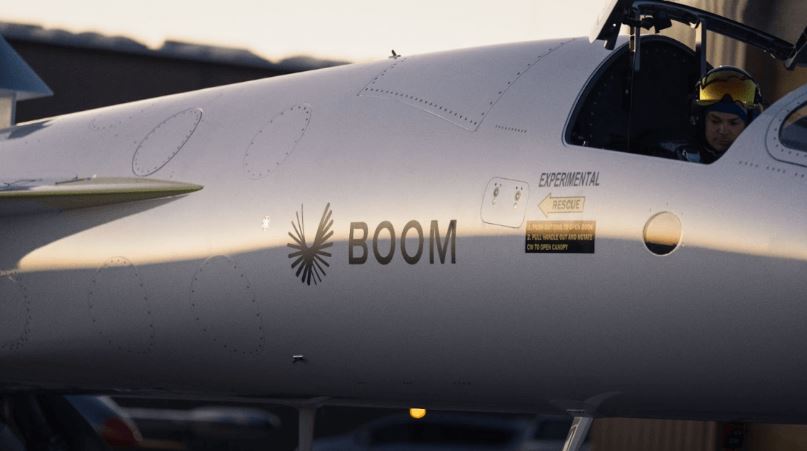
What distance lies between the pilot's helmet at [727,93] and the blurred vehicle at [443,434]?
30.3 ft

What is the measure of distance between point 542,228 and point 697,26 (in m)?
1.55

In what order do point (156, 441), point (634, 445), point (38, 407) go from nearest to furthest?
point (38, 407), point (634, 445), point (156, 441)

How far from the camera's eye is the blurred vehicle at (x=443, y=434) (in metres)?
15.4

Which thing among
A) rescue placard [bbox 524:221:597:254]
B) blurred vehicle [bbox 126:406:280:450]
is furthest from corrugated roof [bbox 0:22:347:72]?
rescue placard [bbox 524:221:597:254]

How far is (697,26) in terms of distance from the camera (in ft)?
22.4

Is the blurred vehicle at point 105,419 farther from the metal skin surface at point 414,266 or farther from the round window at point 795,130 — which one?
the round window at point 795,130

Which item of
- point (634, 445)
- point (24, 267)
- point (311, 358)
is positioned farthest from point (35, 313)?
point (634, 445)

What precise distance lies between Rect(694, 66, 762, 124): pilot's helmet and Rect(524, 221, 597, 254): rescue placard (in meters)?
1.01

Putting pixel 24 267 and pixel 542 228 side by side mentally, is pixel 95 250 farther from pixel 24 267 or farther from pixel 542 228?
pixel 542 228

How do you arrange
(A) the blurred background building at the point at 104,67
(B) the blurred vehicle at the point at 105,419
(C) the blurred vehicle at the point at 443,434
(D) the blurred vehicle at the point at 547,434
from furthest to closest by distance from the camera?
1. (A) the blurred background building at the point at 104,67
2. (D) the blurred vehicle at the point at 547,434
3. (C) the blurred vehicle at the point at 443,434
4. (B) the blurred vehicle at the point at 105,419

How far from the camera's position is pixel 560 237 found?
19.9 feet

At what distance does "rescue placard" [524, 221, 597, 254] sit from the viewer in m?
5.97

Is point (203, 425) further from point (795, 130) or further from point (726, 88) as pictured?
point (795, 130)

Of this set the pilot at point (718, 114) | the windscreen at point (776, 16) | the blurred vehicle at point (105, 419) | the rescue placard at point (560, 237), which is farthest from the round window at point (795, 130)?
the blurred vehicle at point (105, 419)
